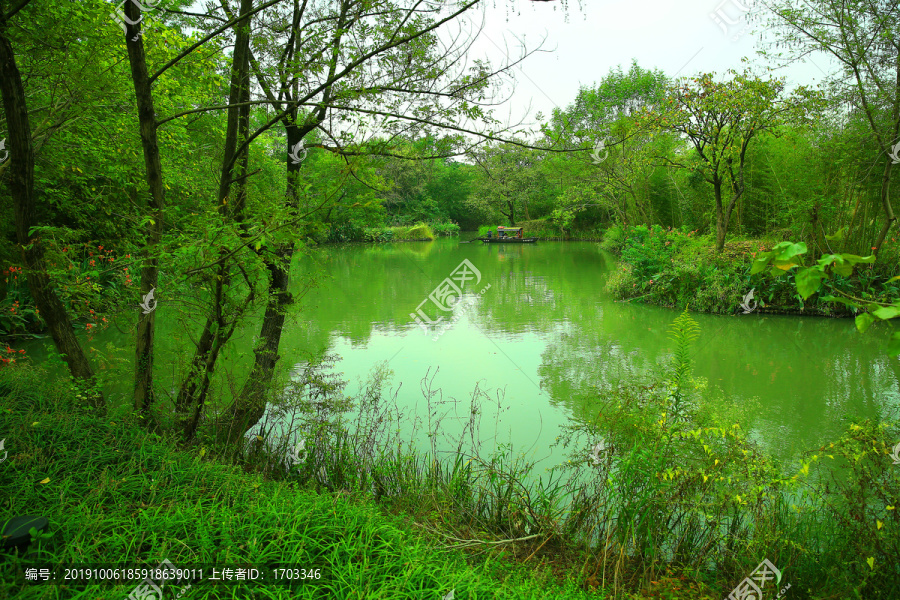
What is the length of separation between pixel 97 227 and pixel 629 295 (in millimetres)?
8455

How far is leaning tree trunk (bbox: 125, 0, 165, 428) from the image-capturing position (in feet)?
7.45

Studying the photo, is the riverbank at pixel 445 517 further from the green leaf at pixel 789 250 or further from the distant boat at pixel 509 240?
the distant boat at pixel 509 240

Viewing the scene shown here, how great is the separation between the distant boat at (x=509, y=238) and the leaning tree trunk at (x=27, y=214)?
23248mm

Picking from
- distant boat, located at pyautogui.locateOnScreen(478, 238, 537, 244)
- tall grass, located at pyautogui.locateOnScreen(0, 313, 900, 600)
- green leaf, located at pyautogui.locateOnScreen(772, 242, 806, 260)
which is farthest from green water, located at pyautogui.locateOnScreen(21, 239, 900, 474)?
distant boat, located at pyautogui.locateOnScreen(478, 238, 537, 244)

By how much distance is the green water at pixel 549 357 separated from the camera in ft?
10.8

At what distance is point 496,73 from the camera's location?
2.65 meters

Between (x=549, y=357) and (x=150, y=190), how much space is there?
3.92 m

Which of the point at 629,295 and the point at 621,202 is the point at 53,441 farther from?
the point at 621,202

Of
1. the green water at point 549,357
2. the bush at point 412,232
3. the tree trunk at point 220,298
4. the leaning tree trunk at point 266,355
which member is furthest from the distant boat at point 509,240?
the tree trunk at point 220,298

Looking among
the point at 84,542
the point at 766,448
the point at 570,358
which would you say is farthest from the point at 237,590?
the point at 570,358

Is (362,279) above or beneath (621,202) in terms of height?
beneath

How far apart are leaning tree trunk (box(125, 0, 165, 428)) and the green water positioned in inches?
5.2

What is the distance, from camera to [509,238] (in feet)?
83.8

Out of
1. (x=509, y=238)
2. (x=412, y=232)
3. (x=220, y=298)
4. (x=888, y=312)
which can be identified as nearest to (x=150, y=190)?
(x=220, y=298)
